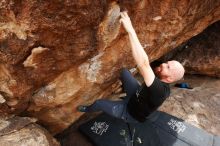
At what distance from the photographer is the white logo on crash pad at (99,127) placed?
4809mm

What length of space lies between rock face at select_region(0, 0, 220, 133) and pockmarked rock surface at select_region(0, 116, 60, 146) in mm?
124

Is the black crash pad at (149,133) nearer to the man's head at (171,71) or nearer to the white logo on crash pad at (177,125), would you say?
the white logo on crash pad at (177,125)

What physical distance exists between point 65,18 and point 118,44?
90 centimetres

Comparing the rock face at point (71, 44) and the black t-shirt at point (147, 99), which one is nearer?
the rock face at point (71, 44)

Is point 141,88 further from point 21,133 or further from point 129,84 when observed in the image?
point 21,133

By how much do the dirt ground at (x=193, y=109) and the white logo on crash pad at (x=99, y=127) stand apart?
193 millimetres

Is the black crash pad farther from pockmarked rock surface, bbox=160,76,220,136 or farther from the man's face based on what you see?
the man's face

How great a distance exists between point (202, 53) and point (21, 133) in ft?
10.3

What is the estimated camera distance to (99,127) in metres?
4.85

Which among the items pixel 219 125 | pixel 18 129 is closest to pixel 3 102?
pixel 18 129

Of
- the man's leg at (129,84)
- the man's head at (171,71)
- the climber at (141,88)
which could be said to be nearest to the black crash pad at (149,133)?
the climber at (141,88)

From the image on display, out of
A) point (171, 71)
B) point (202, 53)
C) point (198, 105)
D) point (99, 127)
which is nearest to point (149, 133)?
point (99, 127)

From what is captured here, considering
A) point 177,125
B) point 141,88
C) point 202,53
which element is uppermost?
point 141,88

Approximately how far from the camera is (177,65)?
3676 mm
